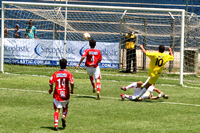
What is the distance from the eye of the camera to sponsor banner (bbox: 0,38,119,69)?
18.1 meters

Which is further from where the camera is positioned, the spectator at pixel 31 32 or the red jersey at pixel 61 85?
the spectator at pixel 31 32

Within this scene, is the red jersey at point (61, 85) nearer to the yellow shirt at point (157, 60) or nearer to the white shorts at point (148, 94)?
the yellow shirt at point (157, 60)

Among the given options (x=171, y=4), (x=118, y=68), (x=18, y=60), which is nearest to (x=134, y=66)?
(x=118, y=68)

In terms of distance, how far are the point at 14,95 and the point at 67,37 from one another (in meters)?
8.61

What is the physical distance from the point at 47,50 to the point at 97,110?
32.5ft

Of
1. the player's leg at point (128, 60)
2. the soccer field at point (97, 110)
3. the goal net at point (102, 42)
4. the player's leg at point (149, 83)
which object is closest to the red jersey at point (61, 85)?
the soccer field at point (97, 110)

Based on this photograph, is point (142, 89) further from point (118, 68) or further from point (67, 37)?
point (67, 37)

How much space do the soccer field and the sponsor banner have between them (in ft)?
14.0

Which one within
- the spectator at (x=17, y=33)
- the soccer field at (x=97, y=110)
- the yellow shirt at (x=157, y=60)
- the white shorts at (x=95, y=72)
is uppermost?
the spectator at (x=17, y=33)

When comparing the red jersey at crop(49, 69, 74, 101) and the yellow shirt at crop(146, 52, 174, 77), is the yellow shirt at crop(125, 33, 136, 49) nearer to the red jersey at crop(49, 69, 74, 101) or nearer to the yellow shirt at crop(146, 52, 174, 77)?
the yellow shirt at crop(146, 52, 174, 77)

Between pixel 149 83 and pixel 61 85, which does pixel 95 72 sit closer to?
pixel 149 83

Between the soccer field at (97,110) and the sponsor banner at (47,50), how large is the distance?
4274 millimetres

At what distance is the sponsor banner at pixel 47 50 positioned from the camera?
18094 millimetres

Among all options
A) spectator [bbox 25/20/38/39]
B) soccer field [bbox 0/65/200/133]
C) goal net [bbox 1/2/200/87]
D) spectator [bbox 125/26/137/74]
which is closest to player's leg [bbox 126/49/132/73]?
spectator [bbox 125/26/137/74]
